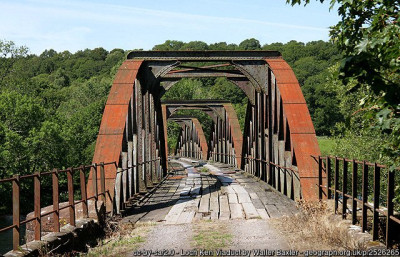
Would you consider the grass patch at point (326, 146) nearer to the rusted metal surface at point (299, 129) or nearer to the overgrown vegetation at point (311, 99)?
the overgrown vegetation at point (311, 99)

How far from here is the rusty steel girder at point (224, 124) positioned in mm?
29219

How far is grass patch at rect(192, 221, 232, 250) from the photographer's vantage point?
738 centimetres

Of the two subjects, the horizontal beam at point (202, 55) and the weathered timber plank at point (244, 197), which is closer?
the weathered timber plank at point (244, 197)

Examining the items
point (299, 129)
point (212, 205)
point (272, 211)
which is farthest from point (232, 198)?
point (299, 129)

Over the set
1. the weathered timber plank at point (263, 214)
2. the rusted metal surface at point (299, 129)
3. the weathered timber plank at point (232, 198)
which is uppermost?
the rusted metal surface at point (299, 129)

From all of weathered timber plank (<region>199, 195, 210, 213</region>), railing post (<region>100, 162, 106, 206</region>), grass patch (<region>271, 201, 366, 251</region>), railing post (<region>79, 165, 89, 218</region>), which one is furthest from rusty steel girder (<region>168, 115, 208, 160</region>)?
railing post (<region>79, 165, 89, 218</region>)

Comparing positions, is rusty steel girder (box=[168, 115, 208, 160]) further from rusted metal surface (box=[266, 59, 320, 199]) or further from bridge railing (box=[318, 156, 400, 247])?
bridge railing (box=[318, 156, 400, 247])

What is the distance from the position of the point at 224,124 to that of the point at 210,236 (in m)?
26.4

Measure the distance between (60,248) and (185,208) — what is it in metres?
4.88

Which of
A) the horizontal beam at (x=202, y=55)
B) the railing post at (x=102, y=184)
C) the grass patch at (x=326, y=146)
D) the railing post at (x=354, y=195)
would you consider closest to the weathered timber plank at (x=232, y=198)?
Result: the railing post at (x=102, y=184)

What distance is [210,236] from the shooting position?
8109 mm

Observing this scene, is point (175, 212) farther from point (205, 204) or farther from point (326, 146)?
point (326, 146)

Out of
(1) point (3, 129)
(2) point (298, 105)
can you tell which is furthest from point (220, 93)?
(2) point (298, 105)

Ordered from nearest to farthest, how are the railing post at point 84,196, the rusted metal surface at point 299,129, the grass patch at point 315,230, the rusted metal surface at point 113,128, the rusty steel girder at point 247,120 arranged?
Answer: 1. the grass patch at point 315,230
2. the railing post at point 84,196
3. the rusted metal surface at point 113,128
4. the rusted metal surface at point 299,129
5. the rusty steel girder at point 247,120
